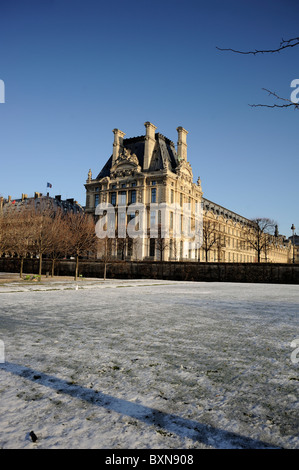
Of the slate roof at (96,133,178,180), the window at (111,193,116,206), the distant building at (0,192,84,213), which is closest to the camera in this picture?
the slate roof at (96,133,178,180)

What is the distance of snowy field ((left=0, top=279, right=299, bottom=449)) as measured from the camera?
2.50 meters

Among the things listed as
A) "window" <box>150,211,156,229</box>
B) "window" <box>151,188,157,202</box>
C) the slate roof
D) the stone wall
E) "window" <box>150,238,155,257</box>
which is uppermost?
the slate roof

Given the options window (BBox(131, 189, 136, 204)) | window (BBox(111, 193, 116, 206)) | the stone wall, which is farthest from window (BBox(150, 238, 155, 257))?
the stone wall

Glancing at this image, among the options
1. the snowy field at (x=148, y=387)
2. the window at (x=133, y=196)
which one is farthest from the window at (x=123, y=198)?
the snowy field at (x=148, y=387)

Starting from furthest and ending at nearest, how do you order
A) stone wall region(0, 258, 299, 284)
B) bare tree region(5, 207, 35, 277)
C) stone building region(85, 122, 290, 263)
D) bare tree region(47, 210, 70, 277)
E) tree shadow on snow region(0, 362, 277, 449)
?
stone building region(85, 122, 290, 263) < bare tree region(47, 210, 70, 277) < stone wall region(0, 258, 299, 284) < bare tree region(5, 207, 35, 277) < tree shadow on snow region(0, 362, 277, 449)


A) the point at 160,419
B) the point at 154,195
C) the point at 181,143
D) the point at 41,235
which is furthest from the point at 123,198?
the point at 160,419

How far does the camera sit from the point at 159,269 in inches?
1453

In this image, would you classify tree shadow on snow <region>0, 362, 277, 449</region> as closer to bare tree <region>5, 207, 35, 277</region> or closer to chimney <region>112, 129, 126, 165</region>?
bare tree <region>5, 207, 35, 277</region>

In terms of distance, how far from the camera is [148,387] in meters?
3.45

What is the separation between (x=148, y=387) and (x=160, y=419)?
72 cm

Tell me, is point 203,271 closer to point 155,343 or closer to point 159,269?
point 159,269

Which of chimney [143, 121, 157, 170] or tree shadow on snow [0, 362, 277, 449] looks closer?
tree shadow on snow [0, 362, 277, 449]

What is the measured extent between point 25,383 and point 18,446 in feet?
4.16
